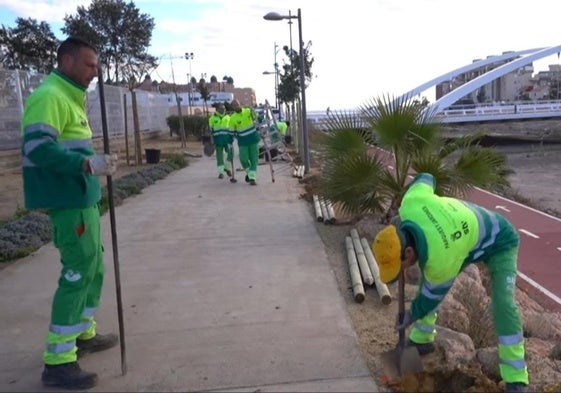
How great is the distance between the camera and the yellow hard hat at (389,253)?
3.48 meters

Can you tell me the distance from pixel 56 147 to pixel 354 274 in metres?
3.21

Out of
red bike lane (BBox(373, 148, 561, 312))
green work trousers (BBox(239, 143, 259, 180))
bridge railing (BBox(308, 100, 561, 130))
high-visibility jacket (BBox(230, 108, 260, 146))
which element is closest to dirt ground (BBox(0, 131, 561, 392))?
red bike lane (BBox(373, 148, 561, 312))

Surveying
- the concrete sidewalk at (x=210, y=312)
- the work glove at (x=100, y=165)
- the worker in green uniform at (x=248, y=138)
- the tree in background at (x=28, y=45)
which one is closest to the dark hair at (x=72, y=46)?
the work glove at (x=100, y=165)

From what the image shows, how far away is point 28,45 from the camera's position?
137 feet

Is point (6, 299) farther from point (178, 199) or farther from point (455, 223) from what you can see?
point (178, 199)

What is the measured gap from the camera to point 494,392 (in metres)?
3.77

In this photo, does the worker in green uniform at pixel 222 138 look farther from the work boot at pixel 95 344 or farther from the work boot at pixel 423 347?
the work boot at pixel 423 347

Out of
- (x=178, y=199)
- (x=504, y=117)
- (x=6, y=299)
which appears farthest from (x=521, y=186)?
(x=504, y=117)

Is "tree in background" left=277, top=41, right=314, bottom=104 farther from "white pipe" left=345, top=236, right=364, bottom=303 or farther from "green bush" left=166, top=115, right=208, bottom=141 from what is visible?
"white pipe" left=345, top=236, right=364, bottom=303

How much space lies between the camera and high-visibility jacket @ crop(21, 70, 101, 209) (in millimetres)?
3709

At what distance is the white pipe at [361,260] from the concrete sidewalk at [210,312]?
1.04ft

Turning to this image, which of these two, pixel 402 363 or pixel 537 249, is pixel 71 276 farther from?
pixel 537 249

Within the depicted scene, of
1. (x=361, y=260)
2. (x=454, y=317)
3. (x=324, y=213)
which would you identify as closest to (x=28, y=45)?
(x=324, y=213)

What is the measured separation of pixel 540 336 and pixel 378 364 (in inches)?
72.1
